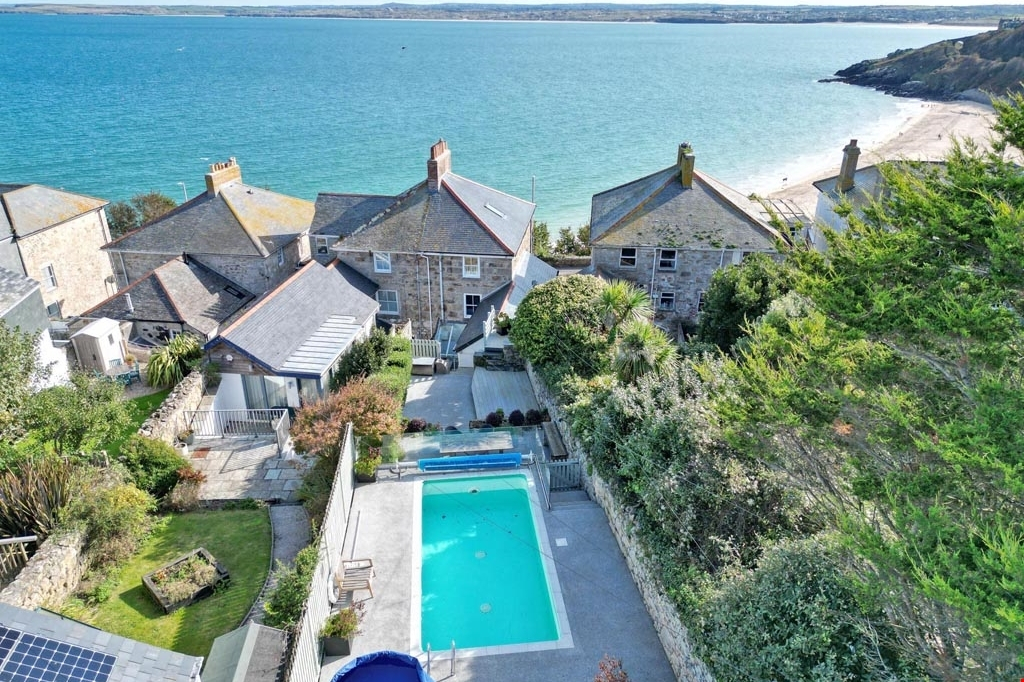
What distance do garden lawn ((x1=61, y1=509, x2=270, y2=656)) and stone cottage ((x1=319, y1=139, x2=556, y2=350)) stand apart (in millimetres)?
15151

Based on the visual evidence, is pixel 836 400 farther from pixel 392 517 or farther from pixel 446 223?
pixel 446 223

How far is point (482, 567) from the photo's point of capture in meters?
16.7

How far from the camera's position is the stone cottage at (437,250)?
32344 mm

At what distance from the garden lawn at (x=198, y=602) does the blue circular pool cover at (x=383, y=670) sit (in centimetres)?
457

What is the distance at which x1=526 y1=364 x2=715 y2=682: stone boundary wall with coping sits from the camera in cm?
1262

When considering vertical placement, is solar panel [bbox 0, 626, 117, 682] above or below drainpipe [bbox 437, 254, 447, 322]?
above

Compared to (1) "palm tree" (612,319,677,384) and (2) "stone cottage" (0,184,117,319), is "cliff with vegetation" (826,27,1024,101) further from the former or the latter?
(2) "stone cottage" (0,184,117,319)

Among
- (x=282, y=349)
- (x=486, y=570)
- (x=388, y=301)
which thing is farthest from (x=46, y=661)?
(x=388, y=301)

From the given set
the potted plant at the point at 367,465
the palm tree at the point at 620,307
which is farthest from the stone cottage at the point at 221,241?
the palm tree at the point at 620,307

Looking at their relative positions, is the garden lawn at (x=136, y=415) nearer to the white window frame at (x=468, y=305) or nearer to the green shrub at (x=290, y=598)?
the green shrub at (x=290, y=598)

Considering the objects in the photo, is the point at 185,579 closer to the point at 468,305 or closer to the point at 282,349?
the point at 282,349

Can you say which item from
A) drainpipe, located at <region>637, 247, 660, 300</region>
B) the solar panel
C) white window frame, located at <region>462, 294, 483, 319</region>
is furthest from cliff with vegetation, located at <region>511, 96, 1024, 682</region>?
white window frame, located at <region>462, 294, 483, 319</region>

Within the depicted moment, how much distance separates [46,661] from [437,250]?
83.8ft

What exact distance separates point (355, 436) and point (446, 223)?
16319 millimetres
